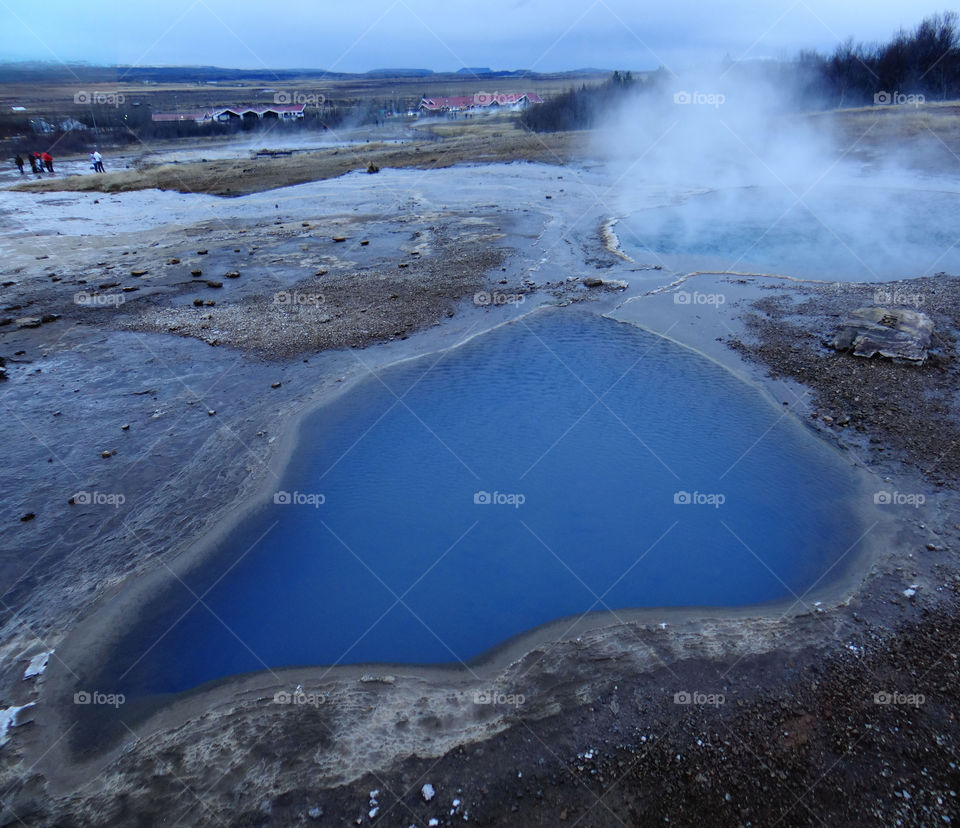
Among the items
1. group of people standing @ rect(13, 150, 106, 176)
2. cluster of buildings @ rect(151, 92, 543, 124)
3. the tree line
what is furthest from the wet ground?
cluster of buildings @ rect(151, 92, 543, 124)

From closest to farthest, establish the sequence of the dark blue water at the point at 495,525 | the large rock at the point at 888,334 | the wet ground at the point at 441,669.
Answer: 1. the wet ground at the point at 441,669
2. the dark blue water at the point at 495,525
3. the large rock at the point at 888,334

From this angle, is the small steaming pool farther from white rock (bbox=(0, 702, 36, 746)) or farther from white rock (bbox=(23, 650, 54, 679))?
white rock (bbox=(0, 702, 36, 746))

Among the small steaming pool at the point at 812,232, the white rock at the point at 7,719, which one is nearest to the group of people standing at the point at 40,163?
the small steaming pool at the point at 812,232

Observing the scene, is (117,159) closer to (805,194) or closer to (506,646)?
(805,194)

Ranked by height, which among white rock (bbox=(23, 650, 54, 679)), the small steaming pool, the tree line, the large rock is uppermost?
the tree line

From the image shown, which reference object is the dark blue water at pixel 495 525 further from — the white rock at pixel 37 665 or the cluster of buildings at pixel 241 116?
the cluster of buildings at pixel 241 116

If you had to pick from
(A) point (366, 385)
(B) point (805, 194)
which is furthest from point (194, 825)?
(B) point (805, 194)
